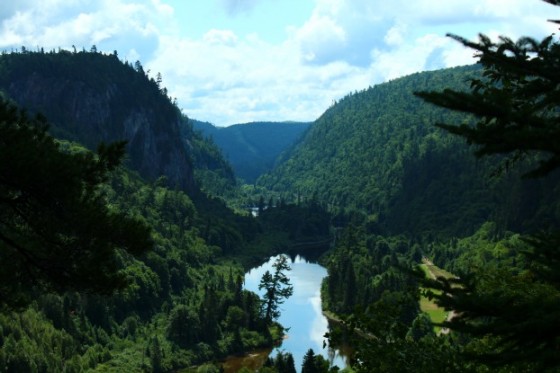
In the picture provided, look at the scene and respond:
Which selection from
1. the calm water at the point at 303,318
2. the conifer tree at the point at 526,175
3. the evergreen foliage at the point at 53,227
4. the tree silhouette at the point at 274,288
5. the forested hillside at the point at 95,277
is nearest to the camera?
the conifer tree at the point at 526,175

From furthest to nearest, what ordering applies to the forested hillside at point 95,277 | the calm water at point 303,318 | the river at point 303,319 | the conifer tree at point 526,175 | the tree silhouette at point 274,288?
the tree silhouette at point 274,288, the calm water at point 303,318, the river at point 303,319, the forested hillside at point 95,277, the conifer tree at point 526,175

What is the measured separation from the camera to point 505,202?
197500 mm

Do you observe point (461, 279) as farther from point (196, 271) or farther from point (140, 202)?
point (140, 202)

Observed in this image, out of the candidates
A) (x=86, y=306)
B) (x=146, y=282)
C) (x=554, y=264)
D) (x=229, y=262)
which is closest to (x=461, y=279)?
(x=554, y=264)

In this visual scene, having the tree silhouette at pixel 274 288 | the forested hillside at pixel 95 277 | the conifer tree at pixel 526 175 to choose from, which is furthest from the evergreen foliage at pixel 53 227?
the tree silhouette at pixel 274 288

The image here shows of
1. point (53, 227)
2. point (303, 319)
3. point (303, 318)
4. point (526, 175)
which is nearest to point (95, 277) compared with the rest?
point (53, 227)

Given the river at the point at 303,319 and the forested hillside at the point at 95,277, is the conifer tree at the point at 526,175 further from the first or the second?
the river at the point at 303,319

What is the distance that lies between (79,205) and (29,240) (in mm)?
2519

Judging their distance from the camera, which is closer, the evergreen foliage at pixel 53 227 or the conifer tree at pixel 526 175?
the conifer tree at pixel 526 175

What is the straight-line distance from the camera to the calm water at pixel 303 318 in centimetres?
11194

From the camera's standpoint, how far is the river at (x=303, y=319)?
111 m

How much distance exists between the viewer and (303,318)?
136500mm

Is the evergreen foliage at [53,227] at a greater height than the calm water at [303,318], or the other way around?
the evergreen foliage at [53,227]

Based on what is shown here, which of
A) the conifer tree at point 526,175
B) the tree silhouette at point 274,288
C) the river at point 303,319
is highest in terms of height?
the conifer tree at point 526,175
